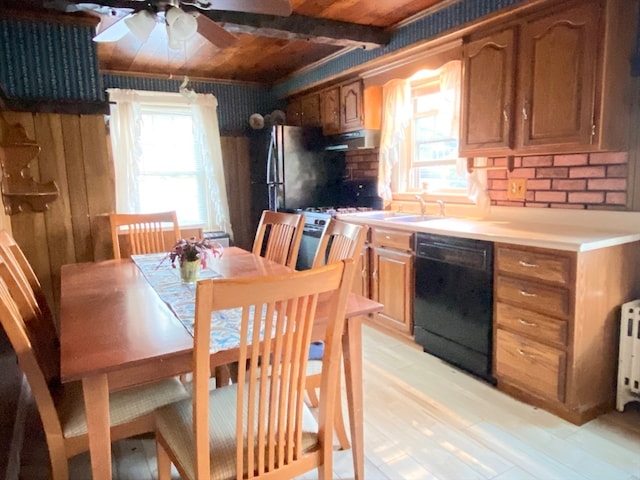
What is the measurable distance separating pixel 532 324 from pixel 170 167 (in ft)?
12.9

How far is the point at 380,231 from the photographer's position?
330 centimetres

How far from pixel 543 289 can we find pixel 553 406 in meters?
0.60

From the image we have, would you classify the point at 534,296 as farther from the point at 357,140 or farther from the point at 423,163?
the point at 357,140

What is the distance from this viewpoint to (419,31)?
3.14 m

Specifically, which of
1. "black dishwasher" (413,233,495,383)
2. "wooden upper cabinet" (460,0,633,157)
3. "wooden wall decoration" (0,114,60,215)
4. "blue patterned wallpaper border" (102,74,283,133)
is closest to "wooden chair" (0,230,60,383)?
"wooden wall decoration" (0,114,60,215)

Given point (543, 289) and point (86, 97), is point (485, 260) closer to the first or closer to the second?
point (543, 289)

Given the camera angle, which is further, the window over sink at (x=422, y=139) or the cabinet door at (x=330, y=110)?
the cabinet door at (x=330, y=110)

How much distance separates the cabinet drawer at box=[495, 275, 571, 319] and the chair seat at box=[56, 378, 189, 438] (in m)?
1.71

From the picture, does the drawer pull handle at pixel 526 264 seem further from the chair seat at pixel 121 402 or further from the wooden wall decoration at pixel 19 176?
the wooden wall decoration at pixel 19 176

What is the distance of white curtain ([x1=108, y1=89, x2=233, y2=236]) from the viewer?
4404mm

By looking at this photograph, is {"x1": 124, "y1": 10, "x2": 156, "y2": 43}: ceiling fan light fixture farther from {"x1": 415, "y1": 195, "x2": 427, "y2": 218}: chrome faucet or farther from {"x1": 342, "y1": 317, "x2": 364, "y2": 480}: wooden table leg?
{"x1": 415, "y1": 195, "x2": 427, "y2": 218}: chrome faucet

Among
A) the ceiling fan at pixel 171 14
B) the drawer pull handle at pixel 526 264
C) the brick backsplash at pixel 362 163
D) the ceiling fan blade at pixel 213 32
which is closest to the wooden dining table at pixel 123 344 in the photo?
the drawer pull handle at pixel 526 264

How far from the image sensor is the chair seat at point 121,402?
143cm

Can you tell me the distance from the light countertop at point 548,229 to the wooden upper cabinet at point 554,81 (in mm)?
426
